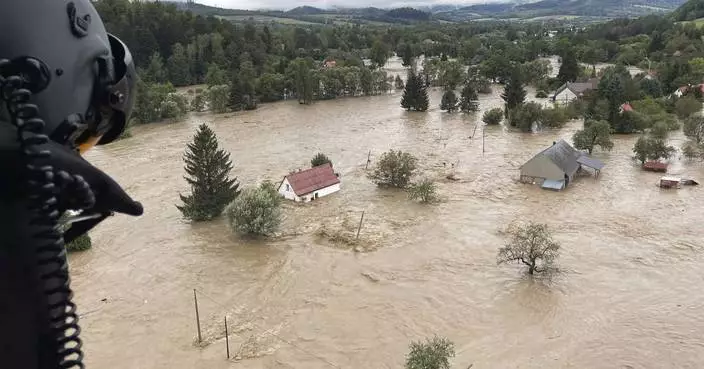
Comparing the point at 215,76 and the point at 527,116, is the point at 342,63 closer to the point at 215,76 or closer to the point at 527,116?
the point at 215,76

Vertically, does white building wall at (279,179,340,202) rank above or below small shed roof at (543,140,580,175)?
below

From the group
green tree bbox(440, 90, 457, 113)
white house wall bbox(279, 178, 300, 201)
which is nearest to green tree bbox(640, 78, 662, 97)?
green tree bbox(440, 90, 457, 113)

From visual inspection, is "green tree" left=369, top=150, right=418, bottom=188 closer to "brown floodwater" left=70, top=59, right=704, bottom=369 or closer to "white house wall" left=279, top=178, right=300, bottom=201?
"brown floodwater" left=70, top=59, right=704, bottom=369

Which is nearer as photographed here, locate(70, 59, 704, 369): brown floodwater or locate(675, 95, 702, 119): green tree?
locate(70, 59, 704, 369): brown floodwater

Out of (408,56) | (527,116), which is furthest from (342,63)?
(527,116)

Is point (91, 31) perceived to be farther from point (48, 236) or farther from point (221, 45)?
point (221, 45)

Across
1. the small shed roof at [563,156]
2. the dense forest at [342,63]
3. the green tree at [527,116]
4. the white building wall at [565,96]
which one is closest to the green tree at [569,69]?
the dense forest at [342,63]

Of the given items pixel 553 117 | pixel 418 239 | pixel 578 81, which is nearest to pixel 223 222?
pixel 418 239
